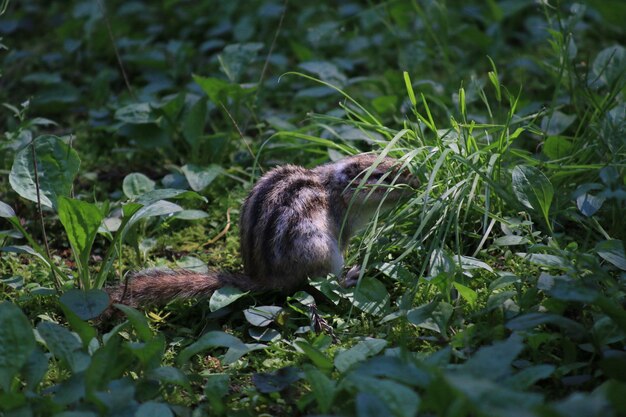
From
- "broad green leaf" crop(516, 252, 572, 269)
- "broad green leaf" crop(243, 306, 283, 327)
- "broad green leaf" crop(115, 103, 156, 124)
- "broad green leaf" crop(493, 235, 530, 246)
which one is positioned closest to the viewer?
"broad green leaf" crop(516, 252, 572, 269)

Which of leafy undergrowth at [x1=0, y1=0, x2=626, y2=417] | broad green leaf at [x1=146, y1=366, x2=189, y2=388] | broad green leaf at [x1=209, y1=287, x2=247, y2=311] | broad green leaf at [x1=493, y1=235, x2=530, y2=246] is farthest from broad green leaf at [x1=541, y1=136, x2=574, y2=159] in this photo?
broad green leaf at [x1=146, y1=366, x2=189, y2=388]

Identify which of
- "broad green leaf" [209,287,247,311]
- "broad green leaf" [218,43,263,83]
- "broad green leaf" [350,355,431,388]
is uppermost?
"broad green leaf" [218,43,263,83]

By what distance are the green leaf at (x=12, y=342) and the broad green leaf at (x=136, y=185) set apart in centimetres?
157

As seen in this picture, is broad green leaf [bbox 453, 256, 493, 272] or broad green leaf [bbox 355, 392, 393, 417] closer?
broad green leaf [bbox 355, 392, 393, 417]

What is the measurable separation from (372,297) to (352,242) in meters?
0.89

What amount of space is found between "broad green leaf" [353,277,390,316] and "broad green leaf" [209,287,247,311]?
1.97 ft

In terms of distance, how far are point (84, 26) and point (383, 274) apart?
4426 millimetres

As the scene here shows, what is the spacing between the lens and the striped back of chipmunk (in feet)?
13.4

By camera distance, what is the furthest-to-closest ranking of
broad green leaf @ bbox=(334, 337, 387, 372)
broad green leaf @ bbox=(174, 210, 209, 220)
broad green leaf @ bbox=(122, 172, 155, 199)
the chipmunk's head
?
broad green leaf @ bbox=(122, 172, 155, 199) → broad green leaf @ bbox=(174, 210, 209, 220) → the chipmunk's head → broad green leaf @ bbox=(334, 337, 387, 372)

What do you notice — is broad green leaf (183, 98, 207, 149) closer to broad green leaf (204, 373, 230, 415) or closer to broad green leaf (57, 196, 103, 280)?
broad green leaf (57, 196, 103, 280)

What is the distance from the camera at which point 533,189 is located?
156 inches

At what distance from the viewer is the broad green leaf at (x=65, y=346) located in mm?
3260

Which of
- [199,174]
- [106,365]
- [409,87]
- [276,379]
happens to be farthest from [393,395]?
[199,174]

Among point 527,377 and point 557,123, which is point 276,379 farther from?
point 557,123
